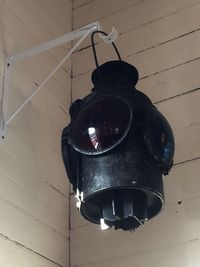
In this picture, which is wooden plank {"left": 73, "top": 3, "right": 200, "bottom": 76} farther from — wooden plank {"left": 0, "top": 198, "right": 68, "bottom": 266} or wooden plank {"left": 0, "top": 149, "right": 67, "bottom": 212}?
wooden plank {"left": 0, "top": 198, "right": 68, "bottom": 266}

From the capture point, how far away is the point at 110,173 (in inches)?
41.1

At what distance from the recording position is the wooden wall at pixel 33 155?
1267 millimetres

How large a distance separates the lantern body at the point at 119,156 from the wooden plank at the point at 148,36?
64cm

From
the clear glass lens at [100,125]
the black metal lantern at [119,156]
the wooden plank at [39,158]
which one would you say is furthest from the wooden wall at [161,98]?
the clear glass lens at [100,125]

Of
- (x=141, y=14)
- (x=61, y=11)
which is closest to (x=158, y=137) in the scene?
(x=141, y=14)

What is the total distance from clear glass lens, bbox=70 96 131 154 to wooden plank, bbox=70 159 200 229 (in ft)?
1.32

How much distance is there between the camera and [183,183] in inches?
55.6

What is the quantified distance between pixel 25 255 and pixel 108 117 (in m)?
0.40

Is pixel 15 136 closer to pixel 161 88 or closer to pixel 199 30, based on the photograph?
pixel 161 88

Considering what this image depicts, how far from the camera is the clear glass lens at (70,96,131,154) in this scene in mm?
1058

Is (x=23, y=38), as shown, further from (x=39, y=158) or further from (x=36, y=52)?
(x=39, y=158)

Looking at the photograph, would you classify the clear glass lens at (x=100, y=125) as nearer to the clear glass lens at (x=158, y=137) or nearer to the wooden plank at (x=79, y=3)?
the clear glass lens at (x=158, y=137)

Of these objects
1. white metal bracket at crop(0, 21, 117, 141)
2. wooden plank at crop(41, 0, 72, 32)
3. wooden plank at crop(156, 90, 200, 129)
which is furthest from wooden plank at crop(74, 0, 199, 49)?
white metal bracket at crop(0, 21, 117, 141)

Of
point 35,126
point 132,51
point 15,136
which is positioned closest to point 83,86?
point 132,51
